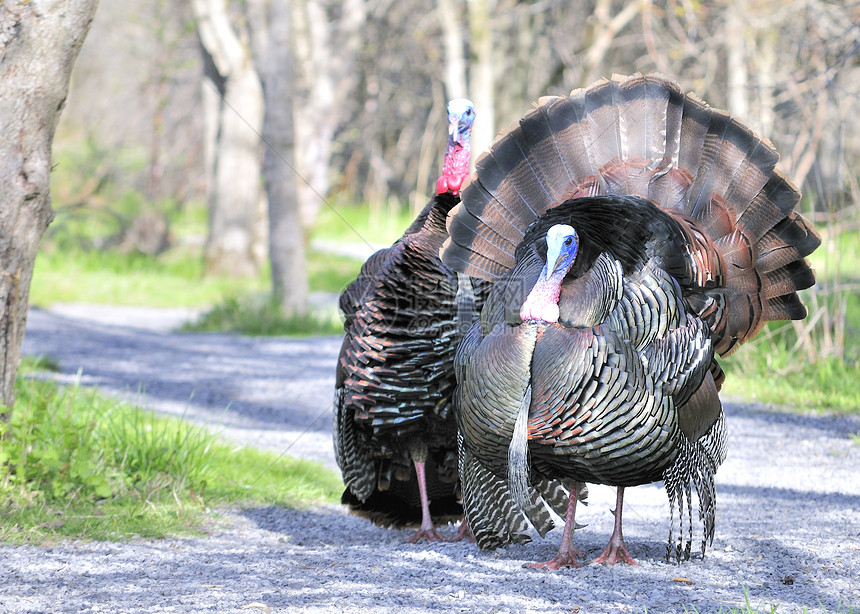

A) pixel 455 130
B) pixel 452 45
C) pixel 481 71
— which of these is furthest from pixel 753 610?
pixel 452 45

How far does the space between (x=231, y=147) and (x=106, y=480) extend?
27.7 feet

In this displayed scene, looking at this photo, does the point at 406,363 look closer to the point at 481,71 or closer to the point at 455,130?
the point at 455,130

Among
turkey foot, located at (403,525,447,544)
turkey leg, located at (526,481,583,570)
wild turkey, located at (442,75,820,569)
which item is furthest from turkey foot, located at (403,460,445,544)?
turkey leg, located at (526,481,583,570)

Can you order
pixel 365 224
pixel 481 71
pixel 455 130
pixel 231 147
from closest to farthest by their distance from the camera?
pixel 455 130 < pixel 231 147 < pixel 481 71 < pixel 365 224

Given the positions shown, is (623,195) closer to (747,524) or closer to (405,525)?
(747,524)

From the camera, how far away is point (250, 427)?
6266mm

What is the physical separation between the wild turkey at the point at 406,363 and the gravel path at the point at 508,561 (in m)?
0.34

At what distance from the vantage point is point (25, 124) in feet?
12.8

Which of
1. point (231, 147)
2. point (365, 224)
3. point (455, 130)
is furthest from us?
point (365, 224)

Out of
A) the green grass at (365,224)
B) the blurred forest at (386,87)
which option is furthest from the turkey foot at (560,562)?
the green grass at (365,224)

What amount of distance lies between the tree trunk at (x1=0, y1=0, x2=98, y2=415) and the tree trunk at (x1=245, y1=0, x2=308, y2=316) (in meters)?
4.40

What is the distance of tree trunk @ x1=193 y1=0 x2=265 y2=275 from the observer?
38.1 ft

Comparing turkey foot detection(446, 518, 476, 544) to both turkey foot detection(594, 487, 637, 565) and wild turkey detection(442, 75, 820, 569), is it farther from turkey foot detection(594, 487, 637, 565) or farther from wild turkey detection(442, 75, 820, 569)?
turkey foot detection(594, 487, 637, 565)

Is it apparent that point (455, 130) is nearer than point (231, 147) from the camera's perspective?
Yes
